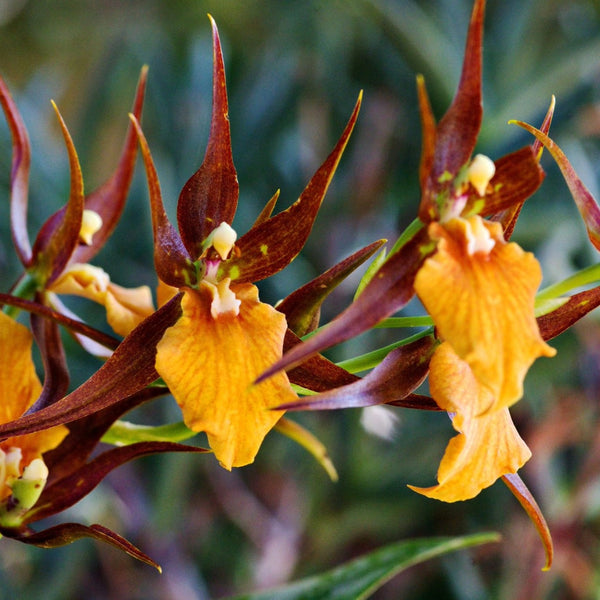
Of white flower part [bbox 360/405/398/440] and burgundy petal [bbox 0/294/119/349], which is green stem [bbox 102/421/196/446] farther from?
white flower part [bbox 360/405/398/440]

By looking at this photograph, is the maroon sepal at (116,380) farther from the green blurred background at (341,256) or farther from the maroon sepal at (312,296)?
the green blurred background at (341,256)

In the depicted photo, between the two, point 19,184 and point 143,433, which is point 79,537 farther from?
point 19,184

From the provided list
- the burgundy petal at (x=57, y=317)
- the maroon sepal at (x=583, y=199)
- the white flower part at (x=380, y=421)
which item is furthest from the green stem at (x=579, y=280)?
the white flower part at (x=380, y=421)

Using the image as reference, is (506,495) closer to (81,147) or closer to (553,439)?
(553,439)

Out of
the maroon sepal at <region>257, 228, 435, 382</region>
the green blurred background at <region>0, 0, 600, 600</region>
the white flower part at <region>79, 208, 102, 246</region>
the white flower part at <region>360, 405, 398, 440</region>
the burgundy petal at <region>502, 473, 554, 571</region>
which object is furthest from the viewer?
the green blurred background at <region>0, 0, 600, 600</region>

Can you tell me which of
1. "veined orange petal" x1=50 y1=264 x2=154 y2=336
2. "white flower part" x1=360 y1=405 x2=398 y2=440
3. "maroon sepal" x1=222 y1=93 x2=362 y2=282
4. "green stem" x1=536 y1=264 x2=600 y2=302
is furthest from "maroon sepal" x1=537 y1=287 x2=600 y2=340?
"white flower part" x1=360 y1=405 x2=398 y2=440

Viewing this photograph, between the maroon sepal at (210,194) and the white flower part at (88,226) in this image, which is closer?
the maroon sepal at (210,194)

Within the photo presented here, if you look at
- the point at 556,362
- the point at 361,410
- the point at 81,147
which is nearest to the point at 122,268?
the point at 81,147

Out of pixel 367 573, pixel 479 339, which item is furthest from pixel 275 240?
pixel 367 573
